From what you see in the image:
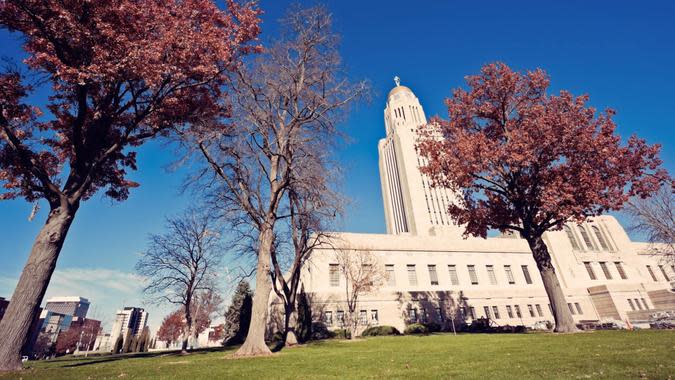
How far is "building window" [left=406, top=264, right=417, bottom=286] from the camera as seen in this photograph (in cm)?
3484

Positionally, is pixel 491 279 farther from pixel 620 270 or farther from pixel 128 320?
pixel 128 320

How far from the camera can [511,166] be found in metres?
15.9

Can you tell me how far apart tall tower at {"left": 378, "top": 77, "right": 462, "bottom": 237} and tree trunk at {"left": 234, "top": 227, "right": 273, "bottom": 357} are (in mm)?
39721

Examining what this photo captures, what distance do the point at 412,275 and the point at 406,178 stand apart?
101 feet

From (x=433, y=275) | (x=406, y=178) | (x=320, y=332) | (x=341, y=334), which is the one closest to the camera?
Answer: (x=341, y=334)

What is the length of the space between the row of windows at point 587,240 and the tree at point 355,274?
33959 millimetres

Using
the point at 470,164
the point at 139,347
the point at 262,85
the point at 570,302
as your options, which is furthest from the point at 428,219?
the point at 139,347

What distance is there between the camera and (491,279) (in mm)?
37906

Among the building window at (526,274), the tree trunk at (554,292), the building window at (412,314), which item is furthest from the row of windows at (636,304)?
the tree trunk at (554,292)

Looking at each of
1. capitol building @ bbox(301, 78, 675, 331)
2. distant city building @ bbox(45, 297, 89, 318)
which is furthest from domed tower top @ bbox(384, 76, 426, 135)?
distant city building @ bbox(45, 297, 89, 318)

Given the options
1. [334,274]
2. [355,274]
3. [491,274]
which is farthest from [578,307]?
[334,274]

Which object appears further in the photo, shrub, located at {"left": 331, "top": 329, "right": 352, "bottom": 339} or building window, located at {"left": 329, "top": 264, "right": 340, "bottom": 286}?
building window, located at {"left": 329, "top": 264, "right": 340, "bottom": 286}

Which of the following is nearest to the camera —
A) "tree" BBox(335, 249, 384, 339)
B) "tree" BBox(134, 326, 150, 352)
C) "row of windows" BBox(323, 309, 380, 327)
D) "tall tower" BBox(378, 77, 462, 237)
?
"tree" BBox(335, 249, 384, 339)

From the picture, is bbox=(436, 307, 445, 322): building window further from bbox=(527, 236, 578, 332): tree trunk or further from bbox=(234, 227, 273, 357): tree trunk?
bbox=(234, 227, 273, 357): tree trunk
